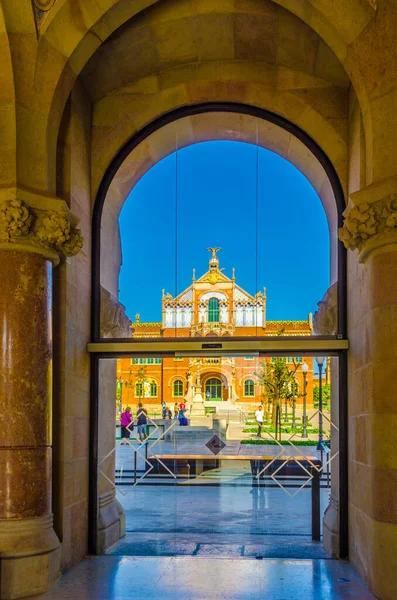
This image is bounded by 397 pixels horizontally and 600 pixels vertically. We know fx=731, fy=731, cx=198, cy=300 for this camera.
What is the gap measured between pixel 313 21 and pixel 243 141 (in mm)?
2434

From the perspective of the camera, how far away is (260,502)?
30.3 feet

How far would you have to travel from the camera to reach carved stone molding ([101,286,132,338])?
30.2ft

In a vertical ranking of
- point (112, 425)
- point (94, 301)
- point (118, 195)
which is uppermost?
point (118, 195)

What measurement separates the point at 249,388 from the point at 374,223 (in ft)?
10.5

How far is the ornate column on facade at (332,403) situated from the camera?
8.66 meters

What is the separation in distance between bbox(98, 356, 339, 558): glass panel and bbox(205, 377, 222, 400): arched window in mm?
17

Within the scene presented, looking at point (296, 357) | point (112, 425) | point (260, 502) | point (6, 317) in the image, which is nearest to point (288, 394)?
point (296, 357)

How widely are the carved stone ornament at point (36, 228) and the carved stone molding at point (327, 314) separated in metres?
3.26

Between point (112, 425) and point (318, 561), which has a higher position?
point (112, 425)

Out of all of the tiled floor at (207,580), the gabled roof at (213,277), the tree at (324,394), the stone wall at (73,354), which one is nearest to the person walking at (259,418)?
the tree at (324,394)

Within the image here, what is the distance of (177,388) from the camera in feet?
30.7

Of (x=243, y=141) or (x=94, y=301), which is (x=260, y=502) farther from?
(x=243, y=141)

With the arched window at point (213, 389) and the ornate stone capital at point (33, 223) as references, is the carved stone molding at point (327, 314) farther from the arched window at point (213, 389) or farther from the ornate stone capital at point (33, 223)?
the ornate stone capital at point (33, 223)

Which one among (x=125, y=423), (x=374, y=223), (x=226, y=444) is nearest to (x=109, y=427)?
(x=125, y=423)
